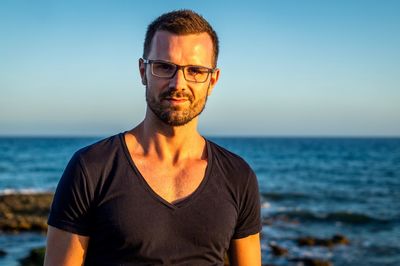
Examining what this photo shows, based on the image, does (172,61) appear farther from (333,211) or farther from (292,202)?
(292,202)

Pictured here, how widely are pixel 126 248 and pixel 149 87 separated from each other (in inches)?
36.1

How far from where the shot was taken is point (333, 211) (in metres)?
25.5

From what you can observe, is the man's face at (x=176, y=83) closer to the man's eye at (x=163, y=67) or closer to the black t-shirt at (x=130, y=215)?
the man's eye at (x=163, y=67)

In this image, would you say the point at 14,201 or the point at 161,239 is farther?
the point at 14,201

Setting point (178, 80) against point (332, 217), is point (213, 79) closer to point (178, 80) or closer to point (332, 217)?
point (178, 80)

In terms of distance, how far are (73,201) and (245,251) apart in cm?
110

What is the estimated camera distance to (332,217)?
23656 millimetres

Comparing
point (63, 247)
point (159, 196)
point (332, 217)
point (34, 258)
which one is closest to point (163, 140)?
point (159, 196)

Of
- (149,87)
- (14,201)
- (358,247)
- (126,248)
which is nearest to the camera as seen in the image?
(126,248)

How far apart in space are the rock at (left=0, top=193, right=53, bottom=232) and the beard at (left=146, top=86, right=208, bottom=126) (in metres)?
16.3

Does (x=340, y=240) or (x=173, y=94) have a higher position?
(x=173, y=94)

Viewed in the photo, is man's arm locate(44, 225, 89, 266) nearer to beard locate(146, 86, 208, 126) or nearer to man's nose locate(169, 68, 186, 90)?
beard locate(146, 86, 208, 126)

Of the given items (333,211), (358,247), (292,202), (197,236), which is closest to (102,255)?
(197,236)

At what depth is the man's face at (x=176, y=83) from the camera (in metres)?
2.80
